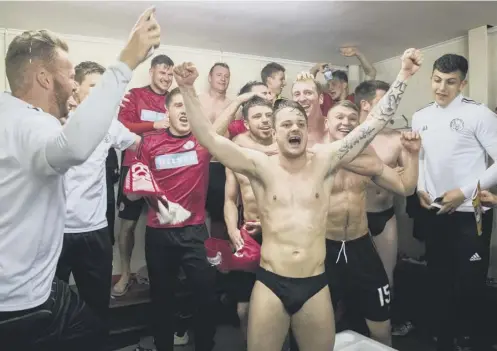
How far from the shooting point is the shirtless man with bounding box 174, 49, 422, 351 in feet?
5.45

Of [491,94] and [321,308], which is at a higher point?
[491,94]

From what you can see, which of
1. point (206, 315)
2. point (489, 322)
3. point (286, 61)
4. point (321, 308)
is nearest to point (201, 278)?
point (206, 315)

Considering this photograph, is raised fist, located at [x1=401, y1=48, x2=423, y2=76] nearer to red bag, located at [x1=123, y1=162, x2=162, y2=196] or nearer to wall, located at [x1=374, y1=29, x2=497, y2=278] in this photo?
red bag, located at [x1=123, y1=162, x2=162, y2=196]

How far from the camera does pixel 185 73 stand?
63.6 inches

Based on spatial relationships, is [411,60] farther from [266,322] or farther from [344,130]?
[266,322]

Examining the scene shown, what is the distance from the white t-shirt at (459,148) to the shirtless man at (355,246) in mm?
815

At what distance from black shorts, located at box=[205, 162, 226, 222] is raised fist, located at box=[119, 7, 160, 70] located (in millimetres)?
1902

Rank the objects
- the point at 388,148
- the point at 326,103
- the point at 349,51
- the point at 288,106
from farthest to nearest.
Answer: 1. the point at 349,51
2. the point at 326,103
3. the point at 388,148
4. the point at 288,106

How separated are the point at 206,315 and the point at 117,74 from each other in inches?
71.0

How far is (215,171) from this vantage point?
3.24 metres

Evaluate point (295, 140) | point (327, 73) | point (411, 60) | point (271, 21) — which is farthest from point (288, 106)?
point (327, 73)

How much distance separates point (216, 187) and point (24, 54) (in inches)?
78.5

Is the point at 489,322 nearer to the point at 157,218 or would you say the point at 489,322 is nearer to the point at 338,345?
the point at 338,345

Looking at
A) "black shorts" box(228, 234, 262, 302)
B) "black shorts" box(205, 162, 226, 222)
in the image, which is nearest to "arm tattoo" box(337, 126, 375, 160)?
"black shorts" box(228, 234, 262, 302)
